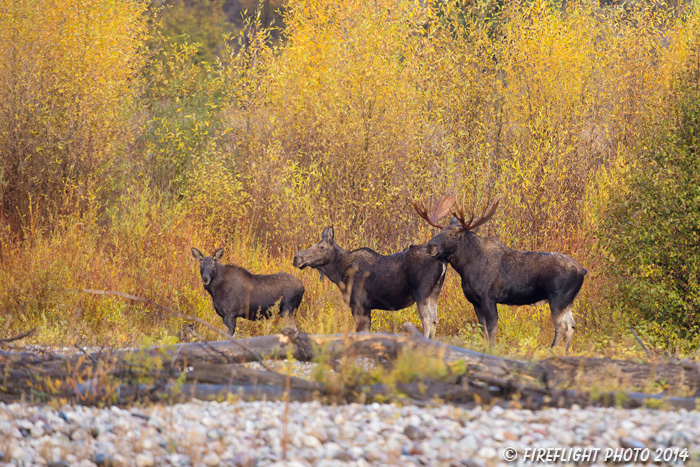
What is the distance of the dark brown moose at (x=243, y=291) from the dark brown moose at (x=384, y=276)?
396 mm

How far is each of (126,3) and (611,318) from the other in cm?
992

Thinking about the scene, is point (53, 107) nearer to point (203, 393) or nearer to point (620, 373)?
point (203, 393)

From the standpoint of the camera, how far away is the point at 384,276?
8.90m

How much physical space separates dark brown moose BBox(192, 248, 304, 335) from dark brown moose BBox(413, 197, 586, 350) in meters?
1.87

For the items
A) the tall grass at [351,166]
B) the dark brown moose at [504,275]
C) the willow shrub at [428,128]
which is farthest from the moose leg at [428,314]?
the willow shrub at [428,128]

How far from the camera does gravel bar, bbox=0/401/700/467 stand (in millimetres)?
4195

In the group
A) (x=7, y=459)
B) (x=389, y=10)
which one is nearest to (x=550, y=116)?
(x=389, y=10)

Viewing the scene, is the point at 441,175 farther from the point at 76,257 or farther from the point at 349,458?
the point at 349,458

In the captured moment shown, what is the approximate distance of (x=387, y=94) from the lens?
1254 cm

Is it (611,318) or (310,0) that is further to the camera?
(310,0)

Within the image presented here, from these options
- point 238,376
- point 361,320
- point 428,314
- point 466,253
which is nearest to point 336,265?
point 361,320

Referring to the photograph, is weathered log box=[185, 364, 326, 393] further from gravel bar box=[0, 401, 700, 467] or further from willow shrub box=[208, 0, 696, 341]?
willow shrub box=[208, 0, 696, 341]

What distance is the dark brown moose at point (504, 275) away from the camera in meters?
8.15

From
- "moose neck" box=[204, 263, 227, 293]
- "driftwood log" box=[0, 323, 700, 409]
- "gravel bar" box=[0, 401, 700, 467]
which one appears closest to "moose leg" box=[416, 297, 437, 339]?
"moose neck" box=[204, 263, 227, 293]
